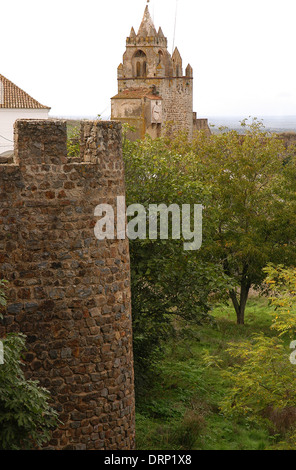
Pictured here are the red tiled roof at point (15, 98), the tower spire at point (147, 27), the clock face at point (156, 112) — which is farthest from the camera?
the tower spire at point (147, 27)

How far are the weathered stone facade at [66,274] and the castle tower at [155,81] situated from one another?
33642 millimetres

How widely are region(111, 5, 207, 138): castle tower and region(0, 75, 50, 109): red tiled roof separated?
6079 mm

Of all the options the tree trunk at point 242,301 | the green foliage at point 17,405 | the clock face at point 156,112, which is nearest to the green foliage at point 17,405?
the green foliage at point 17,405

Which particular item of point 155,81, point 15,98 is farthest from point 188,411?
point 15,98

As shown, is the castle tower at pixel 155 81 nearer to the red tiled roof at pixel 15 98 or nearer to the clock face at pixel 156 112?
the clock face at pixel 156 112

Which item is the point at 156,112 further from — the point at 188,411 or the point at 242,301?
the point at 188,411

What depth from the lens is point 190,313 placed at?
16.0m

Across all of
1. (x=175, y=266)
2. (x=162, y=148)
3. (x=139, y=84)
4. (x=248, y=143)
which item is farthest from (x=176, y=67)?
(x=175, y=266)

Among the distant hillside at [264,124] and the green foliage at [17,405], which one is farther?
the distant hillside at [264,124]

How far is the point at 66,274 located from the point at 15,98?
4040 cm

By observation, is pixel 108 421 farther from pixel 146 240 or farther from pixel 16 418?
pixel 146 240

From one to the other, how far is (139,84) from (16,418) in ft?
134

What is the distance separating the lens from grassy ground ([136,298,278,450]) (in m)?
12.9

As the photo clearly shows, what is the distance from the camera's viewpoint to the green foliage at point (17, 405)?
791cm
